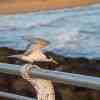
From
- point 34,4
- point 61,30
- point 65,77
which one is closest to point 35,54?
point 61,30

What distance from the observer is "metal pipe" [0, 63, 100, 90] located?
0.64m

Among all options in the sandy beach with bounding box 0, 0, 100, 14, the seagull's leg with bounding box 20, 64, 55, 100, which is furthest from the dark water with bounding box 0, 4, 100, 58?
the seagull's leg with bounding box 20, 64, 55, 100

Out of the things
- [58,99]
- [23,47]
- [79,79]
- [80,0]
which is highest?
[80,0]

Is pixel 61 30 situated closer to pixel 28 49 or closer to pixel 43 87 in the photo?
pixel 28 49

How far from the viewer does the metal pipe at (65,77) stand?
25.3 inches

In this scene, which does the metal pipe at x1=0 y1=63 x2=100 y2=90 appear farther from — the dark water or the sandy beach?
the sandy beach

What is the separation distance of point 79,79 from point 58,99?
22.1 inches

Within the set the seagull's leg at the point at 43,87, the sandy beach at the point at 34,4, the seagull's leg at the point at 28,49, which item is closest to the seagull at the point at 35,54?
the seagull's leg at the point at 28,49

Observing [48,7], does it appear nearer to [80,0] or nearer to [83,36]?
[80,0]

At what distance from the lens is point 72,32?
5.62 feet

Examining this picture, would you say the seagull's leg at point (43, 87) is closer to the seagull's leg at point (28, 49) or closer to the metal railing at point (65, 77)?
the metal railing at point (65, 77)

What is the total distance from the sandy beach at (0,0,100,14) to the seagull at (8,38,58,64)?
2.50 ft

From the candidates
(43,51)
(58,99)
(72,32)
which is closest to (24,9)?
(72,32)

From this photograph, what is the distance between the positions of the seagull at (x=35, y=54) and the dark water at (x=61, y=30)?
49 millimetres
